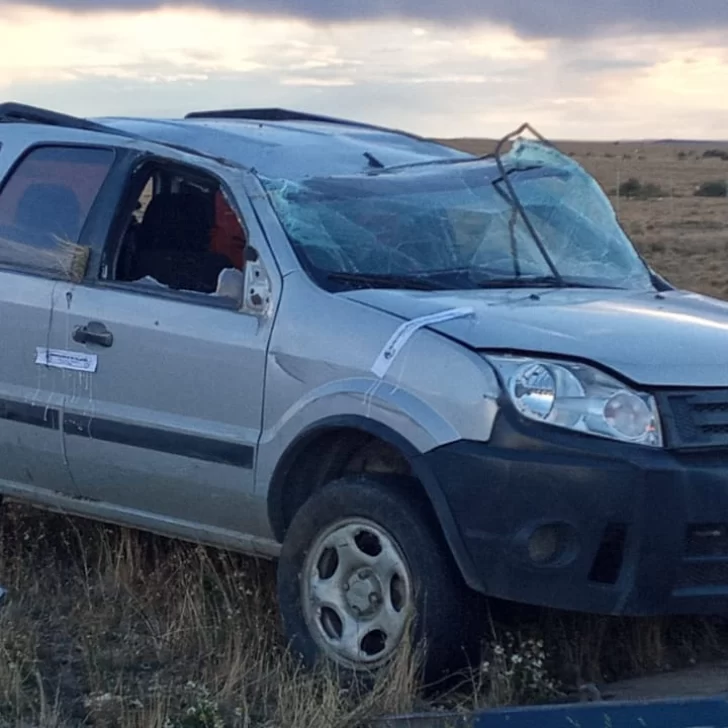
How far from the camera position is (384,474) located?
4930 millimetres

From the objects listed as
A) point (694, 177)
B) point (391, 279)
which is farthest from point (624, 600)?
point (694, 177)

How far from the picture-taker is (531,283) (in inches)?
218

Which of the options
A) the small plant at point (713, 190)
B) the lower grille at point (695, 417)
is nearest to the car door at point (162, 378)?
the lower grille at point (695, 417)

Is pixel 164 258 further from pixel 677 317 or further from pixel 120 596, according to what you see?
pixel 677 317

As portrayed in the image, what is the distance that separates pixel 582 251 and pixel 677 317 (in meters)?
0.89

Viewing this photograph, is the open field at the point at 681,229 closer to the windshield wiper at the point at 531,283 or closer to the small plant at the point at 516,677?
the windshield wiper at the point at 531,283

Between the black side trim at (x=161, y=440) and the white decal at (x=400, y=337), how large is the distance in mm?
635

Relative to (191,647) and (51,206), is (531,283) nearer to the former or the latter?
(191,647)

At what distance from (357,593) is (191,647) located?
2.71 feet

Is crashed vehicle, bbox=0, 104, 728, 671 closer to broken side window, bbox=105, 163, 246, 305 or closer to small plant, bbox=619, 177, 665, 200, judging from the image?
broken side window, bbox=105, 163, 246, 305

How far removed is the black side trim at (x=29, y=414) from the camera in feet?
19.2

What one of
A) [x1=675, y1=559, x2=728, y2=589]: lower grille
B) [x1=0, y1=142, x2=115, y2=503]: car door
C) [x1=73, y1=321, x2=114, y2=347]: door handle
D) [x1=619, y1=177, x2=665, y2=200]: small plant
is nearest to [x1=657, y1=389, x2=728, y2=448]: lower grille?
[x1=675, y1=559, x2=728, y2=589]: lower grille

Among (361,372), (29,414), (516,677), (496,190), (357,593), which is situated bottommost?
(516,677)

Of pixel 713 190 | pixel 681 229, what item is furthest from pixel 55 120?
pixel 713 190
